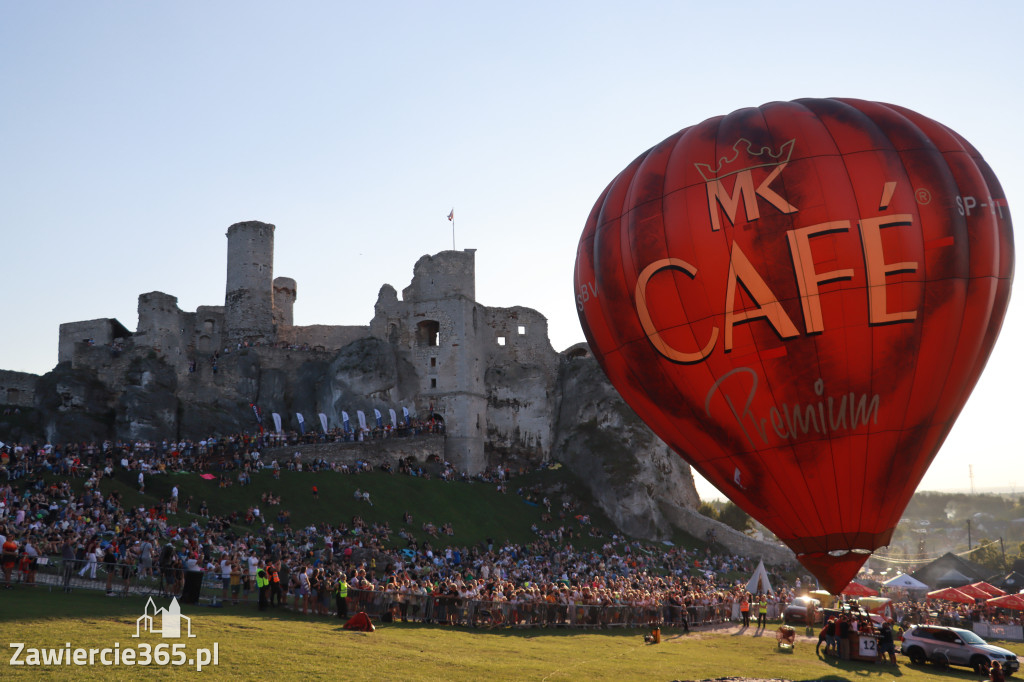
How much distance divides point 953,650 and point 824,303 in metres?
11.7

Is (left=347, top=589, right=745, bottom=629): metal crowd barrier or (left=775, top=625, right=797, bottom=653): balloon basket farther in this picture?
(left=775, top=625, right=797, bottom=653): balloon basket

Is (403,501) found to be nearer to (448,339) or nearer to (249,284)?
(448,339)

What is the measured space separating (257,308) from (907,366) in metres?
55.1

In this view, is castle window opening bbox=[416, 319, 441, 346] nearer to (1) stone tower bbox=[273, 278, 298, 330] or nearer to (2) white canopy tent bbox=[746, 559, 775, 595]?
(1) stone tower bbox=[273, 278, 298, 330]

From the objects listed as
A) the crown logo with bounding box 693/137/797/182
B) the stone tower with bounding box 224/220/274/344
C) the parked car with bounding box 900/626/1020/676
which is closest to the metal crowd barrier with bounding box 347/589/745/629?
the parked car with bounding box 900/626/1020/676

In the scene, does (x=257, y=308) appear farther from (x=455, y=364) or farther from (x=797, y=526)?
(x=797, y=526)

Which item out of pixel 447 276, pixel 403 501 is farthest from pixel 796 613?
pixel 447 276

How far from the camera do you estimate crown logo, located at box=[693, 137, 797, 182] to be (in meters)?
17.3

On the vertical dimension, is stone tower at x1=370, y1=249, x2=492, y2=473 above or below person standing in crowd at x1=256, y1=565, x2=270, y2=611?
above

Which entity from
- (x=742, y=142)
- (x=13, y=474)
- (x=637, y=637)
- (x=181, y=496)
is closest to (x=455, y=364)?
(x=181, y=496)

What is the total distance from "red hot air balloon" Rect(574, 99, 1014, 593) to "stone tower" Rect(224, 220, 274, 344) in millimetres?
50771

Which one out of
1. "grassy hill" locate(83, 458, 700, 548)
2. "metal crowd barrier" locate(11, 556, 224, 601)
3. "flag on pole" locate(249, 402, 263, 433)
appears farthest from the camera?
"flag on pole" locate(249, 402, 263, 433)

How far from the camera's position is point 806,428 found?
16.7 m

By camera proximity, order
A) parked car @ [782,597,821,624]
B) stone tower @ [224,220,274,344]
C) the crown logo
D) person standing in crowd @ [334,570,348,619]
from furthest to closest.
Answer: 1. stone tower @ [224,220,274,344]
2. parked car @ [782,597,821,624]
3. person standing in crowd @ [334,570,348,619]
4. the crown logo
